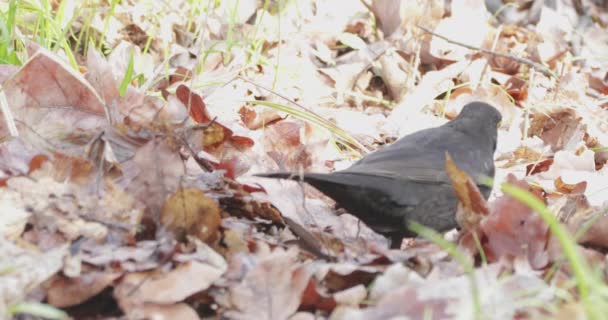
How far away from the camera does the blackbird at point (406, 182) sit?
2.18m

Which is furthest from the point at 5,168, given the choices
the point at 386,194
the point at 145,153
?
the point at 386,194

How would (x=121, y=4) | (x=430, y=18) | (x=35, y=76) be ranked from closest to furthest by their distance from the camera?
(x=35, y=76)
(x=121, y=4)
(x=430, y=18)

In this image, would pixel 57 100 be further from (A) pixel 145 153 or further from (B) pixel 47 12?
(B) pixel 47 12

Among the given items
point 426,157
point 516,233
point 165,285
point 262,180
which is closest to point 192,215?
point 165,285

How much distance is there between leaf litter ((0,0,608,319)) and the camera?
4.79 feet

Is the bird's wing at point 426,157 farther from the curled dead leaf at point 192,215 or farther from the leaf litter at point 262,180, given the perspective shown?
the curled dead leaf at point 192,215

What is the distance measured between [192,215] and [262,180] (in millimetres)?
555

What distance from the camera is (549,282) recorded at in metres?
1.64

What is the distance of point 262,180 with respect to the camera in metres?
2.20

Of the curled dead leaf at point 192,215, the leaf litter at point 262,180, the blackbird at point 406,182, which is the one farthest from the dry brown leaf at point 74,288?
the blackbird at point 406,182

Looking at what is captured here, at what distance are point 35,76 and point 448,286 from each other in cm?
130

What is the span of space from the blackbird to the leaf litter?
0.08 metres

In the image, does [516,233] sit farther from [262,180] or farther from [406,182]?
[262,180]

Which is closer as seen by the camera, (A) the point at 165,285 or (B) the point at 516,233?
(A) the point at 165,285
